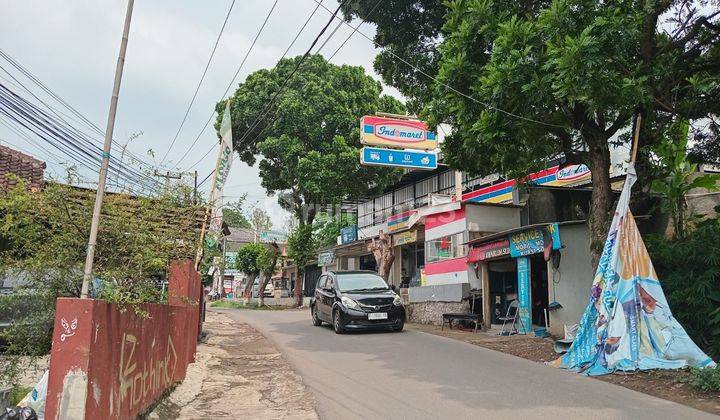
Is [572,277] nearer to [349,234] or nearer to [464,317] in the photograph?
[464,317]

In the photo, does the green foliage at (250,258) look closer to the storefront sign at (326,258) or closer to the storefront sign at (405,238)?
the storefront sign at (326,258)

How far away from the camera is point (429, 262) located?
19797 millimetres

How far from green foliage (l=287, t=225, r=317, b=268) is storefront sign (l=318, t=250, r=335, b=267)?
2010 millimetres

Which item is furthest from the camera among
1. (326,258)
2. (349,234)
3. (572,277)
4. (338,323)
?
(326,258)

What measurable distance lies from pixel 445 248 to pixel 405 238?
17.5 feet

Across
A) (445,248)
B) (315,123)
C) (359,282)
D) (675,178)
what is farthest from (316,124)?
(675,178)

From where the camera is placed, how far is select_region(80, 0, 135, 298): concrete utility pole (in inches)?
180

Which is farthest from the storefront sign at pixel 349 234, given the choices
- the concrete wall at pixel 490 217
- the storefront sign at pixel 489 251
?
the storefront sign at pixel 489 251

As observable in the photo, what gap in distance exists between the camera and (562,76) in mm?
8062

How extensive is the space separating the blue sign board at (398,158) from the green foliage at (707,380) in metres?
12.6

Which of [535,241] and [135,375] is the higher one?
[535,241]

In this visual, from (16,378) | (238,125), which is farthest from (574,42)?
(238,125)

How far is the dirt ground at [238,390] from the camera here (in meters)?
6.63

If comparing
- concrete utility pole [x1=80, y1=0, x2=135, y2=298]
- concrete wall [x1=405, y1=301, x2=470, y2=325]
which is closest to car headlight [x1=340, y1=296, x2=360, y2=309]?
concrete wall [x1=405, y1=301, x2=470, y2=325]
